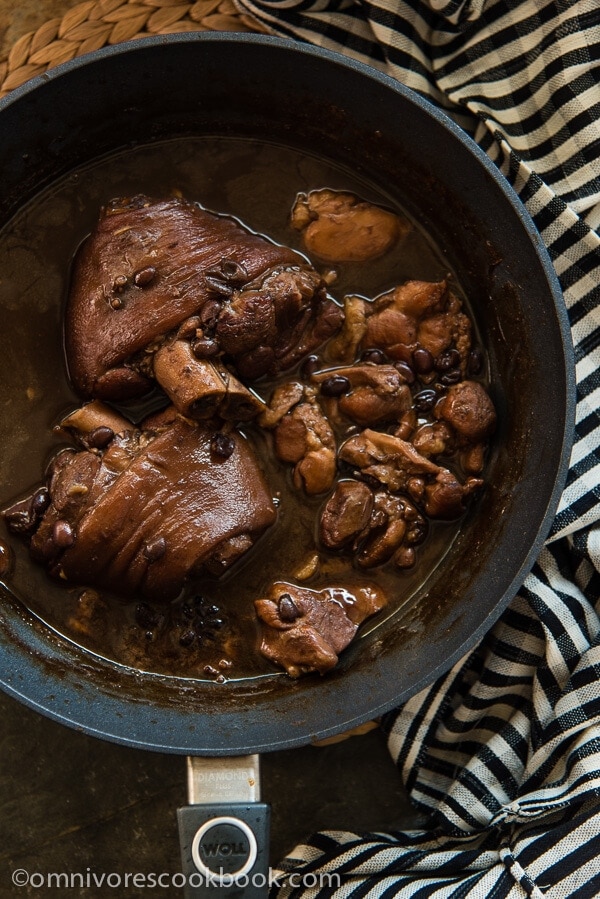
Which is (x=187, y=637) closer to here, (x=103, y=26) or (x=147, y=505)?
(x=147, y=505)

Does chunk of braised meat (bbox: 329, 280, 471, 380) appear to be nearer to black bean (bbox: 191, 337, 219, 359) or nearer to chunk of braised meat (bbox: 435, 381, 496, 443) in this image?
chunk of braised meat (bbox: 435, 381, 496, 443)

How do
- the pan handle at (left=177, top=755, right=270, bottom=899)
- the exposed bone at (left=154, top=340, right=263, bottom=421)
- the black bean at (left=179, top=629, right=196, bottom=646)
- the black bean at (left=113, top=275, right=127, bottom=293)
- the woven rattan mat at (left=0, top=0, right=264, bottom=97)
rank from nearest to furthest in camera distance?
the pan handle at (left=177, top=755, right=270, bottom=899)
the exposed bone at (left=154, top=340, right=263, bottom=421)
the black bean at (left=113, top=275, right=127, bottom=293)
the black bean at (left=179, top=629, right=196, bottom=646)
the woven rattan mat at (left=0, top=0, right=264, bottom=97)

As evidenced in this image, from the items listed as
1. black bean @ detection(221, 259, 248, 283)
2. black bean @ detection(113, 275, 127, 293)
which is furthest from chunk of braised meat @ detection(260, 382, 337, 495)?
Answer: black bean @ detection(113, 275, 127, 293)

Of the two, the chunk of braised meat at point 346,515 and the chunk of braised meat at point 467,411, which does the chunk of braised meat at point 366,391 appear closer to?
the chunk of braised meat at point 467,411

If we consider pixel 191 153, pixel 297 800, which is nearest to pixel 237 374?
pixel 191 153

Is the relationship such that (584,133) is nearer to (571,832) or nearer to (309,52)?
(309,52)

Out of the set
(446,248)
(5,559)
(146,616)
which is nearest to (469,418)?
(446,248)

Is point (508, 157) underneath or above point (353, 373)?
above
